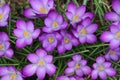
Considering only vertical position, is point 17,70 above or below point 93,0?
below

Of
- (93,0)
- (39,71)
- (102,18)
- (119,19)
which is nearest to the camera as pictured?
(39,71)

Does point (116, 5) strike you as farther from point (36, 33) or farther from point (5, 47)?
point (5, 47)

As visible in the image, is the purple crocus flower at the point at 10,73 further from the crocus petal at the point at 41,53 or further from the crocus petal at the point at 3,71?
the crocus petal at the point at 41,53

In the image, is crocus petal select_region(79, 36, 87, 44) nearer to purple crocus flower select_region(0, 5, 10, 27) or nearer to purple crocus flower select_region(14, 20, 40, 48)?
purple crocus flower select_region(14, 20, 40, 48)

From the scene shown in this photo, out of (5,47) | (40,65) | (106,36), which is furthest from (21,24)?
(106,36)

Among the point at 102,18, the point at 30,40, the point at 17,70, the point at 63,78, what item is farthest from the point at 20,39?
the point at 102,18

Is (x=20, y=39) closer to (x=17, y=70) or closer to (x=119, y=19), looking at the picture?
(x=17, y=70)
